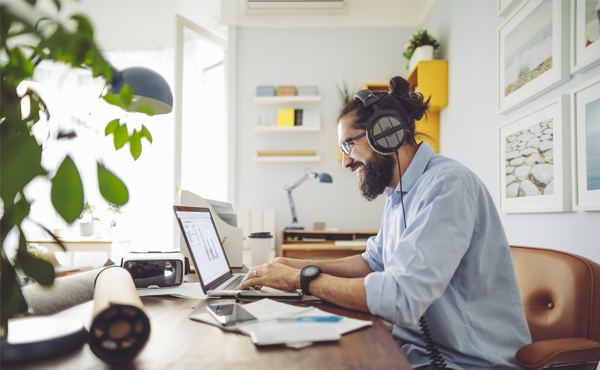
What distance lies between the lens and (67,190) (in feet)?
0.73

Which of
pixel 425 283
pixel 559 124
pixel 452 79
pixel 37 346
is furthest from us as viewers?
pixel 452 79

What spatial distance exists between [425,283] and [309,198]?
3.02 metres

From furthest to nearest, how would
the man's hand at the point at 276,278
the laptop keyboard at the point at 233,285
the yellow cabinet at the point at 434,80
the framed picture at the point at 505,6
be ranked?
the yellow cabinet at the point at 434,80 < the framed picture at the point at 505,6 < the laptop keyboard at the point at 233,285 < the man's hand at the point at 276,278

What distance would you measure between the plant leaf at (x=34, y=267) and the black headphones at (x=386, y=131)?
1.00m

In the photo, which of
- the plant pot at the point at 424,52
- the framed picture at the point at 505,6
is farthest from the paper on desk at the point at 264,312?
the plant pot at the point at 424,52

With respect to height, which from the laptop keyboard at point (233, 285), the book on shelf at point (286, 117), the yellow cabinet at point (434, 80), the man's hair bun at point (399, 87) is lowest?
the laptop keyboard at point (233, 285)

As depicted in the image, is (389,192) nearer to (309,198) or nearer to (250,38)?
(309,198)

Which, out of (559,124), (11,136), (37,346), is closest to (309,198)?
(559,124)

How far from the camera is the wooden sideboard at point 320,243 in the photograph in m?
3.03

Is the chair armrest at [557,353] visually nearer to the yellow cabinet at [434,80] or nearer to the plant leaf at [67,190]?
the plant leaf at [67,190]

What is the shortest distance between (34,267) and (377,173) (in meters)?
1.14

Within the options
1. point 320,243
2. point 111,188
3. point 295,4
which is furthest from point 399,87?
point 295,4

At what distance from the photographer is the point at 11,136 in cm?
24

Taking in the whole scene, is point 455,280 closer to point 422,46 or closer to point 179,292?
point 179,292
